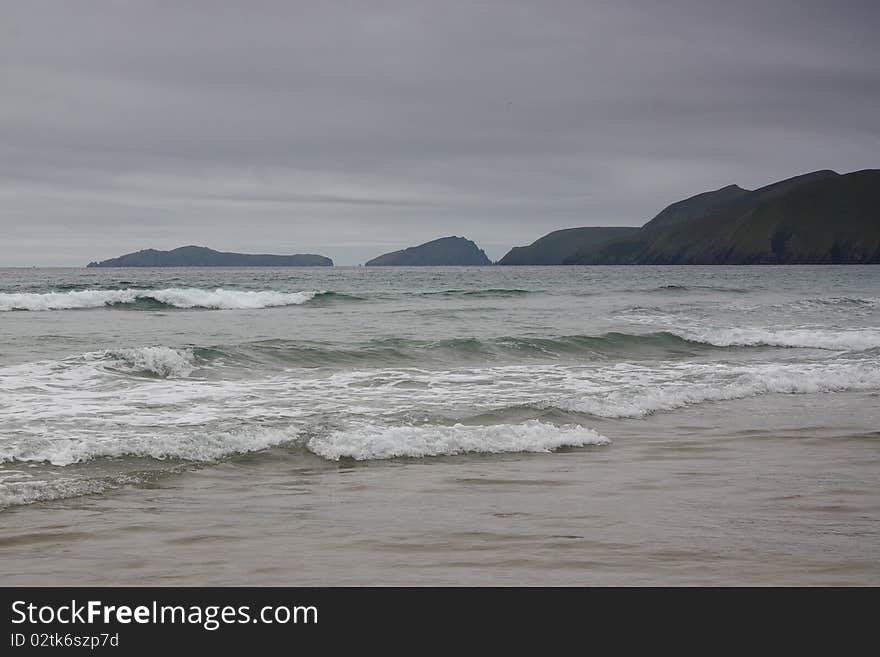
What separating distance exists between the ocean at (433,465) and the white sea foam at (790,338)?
5.62 ft

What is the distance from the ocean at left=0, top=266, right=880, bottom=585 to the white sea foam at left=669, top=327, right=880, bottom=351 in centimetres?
171

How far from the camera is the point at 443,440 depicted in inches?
324

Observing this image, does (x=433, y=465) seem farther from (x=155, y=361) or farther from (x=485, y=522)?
(x=155, y=361)

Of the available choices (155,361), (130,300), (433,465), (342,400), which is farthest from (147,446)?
→ (130,300)

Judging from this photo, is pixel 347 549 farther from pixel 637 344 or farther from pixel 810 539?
pixel 637 344

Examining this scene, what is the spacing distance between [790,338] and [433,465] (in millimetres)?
15912

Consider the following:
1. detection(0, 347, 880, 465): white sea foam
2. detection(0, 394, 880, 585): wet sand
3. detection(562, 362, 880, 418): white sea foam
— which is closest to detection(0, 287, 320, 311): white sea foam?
detection(0, 347, 880, 465): white sea foam

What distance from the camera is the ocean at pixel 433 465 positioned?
14.8 ft

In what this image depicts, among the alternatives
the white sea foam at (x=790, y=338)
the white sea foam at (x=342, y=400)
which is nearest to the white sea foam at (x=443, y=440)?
the white sea foam at (x=342, y=400)

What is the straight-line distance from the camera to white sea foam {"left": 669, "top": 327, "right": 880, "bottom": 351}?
19406 mm

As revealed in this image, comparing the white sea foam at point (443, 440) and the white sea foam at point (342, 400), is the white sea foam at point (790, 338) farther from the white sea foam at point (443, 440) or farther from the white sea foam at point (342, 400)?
the white sea foam at point (443, 440)

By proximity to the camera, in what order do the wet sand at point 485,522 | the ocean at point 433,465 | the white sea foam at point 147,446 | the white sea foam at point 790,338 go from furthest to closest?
1. the white sea foam at point 790,338
2. the white sea foam at point 147,446
3. the ocean at point 433,465
4. the wet sand at point 485,522

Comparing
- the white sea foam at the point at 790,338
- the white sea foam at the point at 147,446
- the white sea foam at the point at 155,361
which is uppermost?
the white sea foam at the point at 155,361
